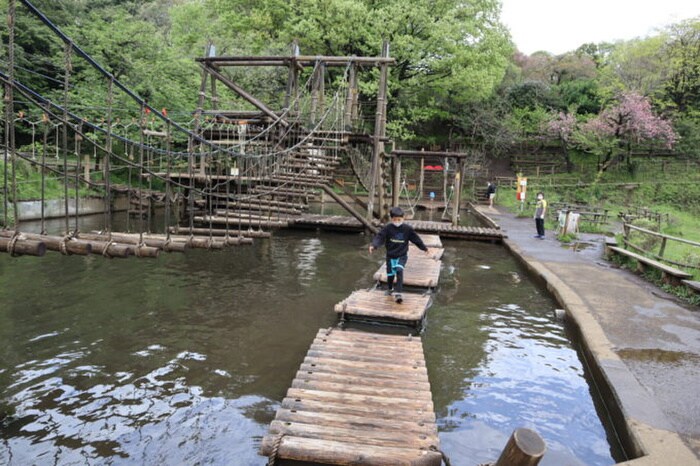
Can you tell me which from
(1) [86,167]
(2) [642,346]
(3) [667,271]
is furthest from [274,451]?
(1) [86,167]

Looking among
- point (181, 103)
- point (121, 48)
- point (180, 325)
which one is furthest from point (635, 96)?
point (180, 325)

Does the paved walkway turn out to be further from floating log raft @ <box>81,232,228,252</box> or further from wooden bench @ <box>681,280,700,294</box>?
floating log raft @ <box>81,232,228,252</box>

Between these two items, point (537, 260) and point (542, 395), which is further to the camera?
point (537, 260)

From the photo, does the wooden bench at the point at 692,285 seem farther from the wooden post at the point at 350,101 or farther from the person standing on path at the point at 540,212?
the wooden post at the point at 350,101

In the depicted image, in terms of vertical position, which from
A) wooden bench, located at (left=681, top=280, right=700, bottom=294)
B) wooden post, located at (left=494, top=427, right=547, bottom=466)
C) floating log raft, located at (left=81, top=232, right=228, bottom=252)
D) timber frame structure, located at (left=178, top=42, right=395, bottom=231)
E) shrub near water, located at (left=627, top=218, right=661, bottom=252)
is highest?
timber frame structure, located at (left=178, top=42, right=395, bottom=231)

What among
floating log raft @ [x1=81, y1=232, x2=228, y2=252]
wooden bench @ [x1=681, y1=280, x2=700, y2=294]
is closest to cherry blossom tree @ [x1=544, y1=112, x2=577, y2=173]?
wooden bench @ [x1=681, y1=280, x2=700, y2=294]

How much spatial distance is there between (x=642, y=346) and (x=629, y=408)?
1.95 metres

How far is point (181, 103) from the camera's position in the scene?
872 inches

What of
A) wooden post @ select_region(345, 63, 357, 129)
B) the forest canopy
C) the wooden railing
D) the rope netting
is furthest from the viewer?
the forest canopy

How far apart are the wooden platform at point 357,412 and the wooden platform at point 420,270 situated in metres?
3.61

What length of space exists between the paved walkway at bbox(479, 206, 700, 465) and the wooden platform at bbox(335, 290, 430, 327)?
7.90 ft

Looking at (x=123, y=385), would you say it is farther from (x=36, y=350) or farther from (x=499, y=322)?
(x=499, y=322)

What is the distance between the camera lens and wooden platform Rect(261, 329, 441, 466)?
3789 millimetres

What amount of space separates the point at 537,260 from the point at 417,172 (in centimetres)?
2206
